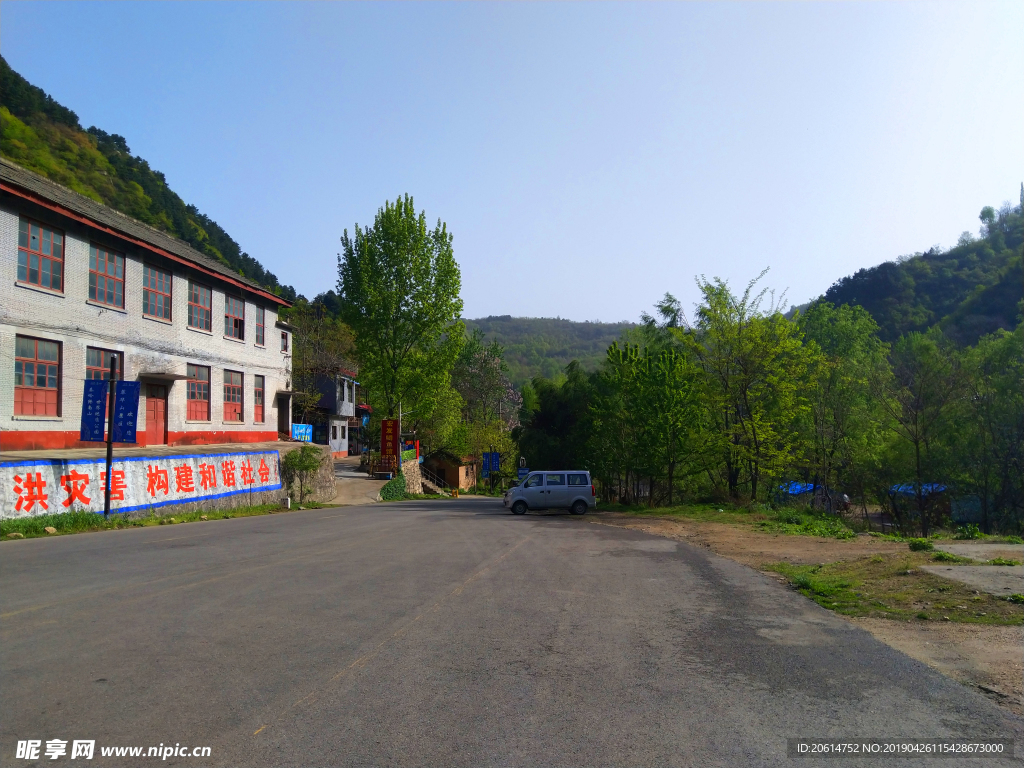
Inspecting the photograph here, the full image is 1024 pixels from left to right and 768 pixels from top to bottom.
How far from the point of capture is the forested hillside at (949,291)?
191ft

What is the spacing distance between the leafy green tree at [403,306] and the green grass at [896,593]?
3434cm

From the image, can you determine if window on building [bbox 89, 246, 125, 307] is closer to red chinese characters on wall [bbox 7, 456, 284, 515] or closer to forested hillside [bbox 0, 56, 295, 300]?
red chinese characters on wall [bbox 7, 456, 284, 515]

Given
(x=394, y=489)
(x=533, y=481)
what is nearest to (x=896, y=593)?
(x=533, y=481)

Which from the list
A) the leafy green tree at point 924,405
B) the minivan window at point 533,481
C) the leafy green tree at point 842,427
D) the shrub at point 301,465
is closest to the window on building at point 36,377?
the shrub at point 301,465

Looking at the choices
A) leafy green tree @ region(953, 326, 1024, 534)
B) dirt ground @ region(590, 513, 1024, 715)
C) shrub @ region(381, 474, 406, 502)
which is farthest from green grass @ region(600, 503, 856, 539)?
shrub @ region(381, 474, 406, 502)

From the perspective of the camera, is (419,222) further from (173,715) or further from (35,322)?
(173,715)

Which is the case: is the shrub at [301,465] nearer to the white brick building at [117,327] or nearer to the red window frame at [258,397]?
the white brick building at [117,327]

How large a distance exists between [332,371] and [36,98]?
180 feet

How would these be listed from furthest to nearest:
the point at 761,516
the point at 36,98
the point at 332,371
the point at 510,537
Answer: the point at 36,98 → the point at 332,371 → the point at 761,516 → the point at 510,537

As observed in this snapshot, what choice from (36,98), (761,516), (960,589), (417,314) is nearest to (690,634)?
(960,589)

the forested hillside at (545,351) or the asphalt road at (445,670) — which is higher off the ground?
the forested hillside at (545,351)

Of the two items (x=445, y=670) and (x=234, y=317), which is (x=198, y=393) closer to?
(x=234, y=317)

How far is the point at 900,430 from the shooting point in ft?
119

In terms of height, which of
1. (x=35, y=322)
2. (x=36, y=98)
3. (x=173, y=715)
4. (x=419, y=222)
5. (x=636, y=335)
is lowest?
(x=173, y=715)
